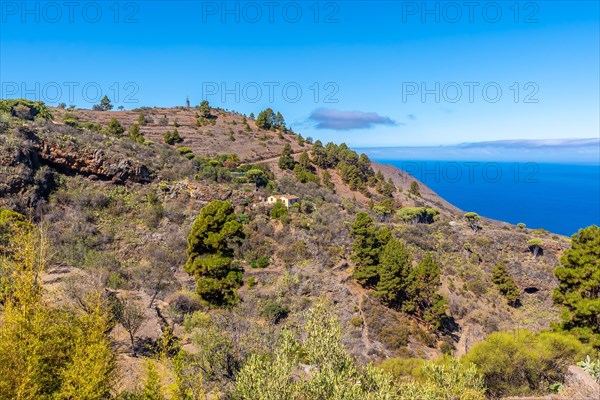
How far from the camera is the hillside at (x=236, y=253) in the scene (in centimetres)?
2070

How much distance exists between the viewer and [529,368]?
1405 centimetres

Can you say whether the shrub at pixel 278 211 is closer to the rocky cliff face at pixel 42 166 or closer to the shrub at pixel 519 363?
the rocky cliff face at pixel 42 166

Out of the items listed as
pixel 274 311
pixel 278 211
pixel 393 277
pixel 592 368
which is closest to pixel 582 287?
pixel 592 368

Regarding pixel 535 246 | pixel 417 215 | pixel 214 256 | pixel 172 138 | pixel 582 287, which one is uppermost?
pixel 172 138

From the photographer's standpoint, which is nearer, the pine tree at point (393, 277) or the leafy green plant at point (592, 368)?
the leafy green plant at point (592, 368)

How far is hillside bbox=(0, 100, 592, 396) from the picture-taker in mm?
20703

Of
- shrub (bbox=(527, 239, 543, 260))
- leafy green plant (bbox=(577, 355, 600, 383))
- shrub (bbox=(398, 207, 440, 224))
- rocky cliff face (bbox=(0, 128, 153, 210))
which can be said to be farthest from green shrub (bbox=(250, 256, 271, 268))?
shrub (bbox=(527, 239, 543, 260))

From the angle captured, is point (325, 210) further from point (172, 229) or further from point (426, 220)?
point (426, 220)

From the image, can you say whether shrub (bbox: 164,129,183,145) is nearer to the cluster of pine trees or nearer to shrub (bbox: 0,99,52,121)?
shrub (bbox: 0,99,52,121)

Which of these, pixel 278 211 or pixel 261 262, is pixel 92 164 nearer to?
pixel 278 211

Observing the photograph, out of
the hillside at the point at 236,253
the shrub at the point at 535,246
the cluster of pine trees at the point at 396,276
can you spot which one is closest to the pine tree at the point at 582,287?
the hillside at the point at 236,253

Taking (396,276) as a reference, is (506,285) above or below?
below

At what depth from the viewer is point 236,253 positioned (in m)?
30.3

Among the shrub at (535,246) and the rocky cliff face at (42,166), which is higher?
the rocky cliff face at (42,166)
